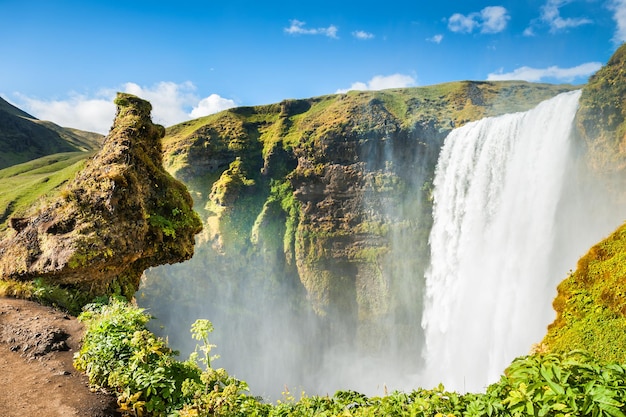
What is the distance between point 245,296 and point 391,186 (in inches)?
824

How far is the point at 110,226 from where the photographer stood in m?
10.3

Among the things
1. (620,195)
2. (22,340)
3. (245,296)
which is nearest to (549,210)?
(620,195)

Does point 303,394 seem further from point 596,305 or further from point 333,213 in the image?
point 333,213

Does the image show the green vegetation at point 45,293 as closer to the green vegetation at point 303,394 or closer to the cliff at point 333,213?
the green vegetation at point 303,394

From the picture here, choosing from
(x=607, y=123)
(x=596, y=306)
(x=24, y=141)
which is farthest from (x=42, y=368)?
(x=24, y=141)

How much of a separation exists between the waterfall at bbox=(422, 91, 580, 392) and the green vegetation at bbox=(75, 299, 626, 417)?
1908 centimetres

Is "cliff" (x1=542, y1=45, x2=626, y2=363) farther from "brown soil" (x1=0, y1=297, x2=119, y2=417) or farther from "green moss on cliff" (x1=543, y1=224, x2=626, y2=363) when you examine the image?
"brown soil" (x1=0, y1=297, x2=119, y2=417)

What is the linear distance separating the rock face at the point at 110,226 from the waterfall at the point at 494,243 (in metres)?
19.6

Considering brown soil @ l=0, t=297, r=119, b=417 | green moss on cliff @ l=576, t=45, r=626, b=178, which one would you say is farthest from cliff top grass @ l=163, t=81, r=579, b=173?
brown soil @ l=0, t=297, r=119, b=417

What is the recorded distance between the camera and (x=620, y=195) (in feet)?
67.9

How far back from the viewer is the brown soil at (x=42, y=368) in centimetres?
528

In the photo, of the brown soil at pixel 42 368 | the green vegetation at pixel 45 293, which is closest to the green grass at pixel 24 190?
the green vegetation at pixel 45 293

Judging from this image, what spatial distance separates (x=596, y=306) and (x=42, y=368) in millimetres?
10188

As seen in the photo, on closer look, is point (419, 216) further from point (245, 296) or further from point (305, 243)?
point (245, 296)
